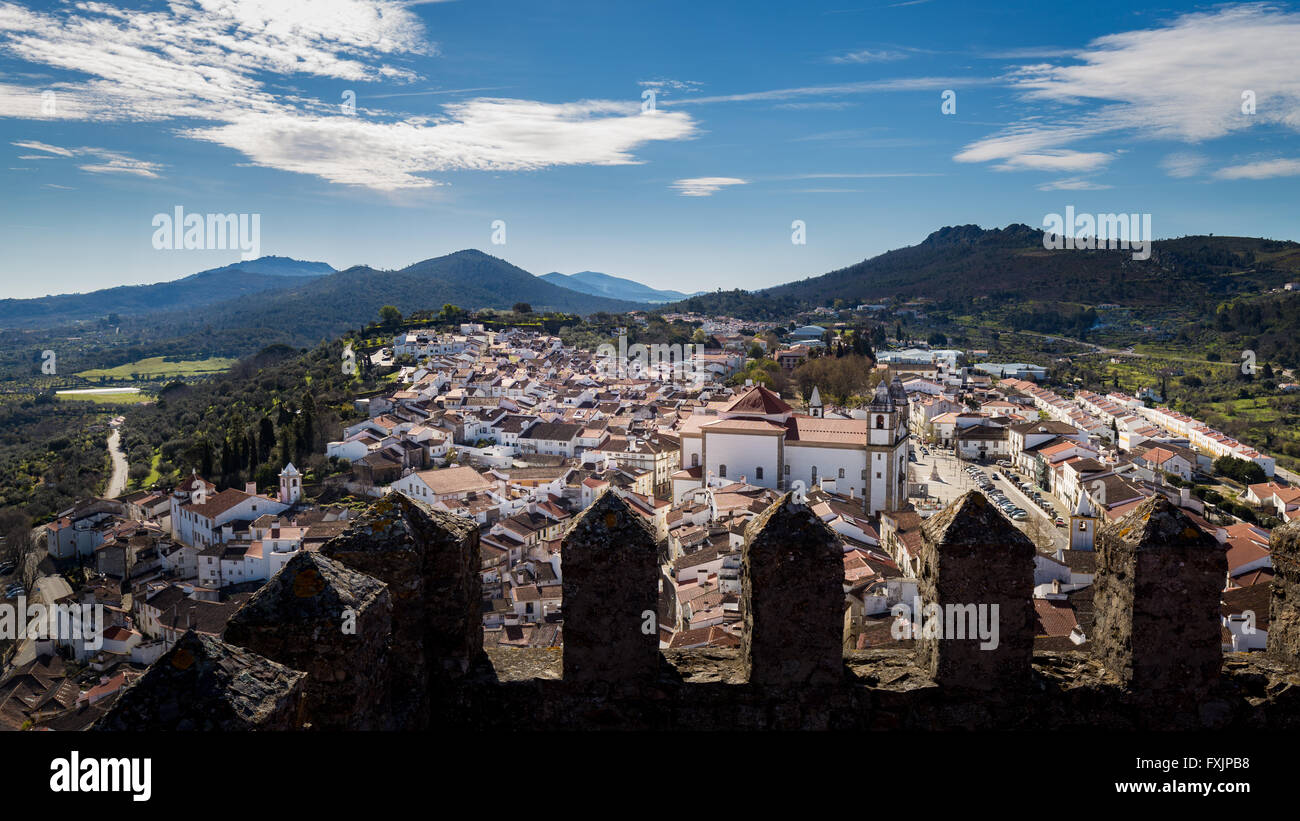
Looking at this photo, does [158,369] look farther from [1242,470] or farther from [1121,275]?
[1121,275]

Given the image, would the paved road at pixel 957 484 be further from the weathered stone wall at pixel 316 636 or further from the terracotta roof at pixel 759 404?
the weathered stone wall at pixel 316 636

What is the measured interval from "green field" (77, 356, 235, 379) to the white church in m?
107

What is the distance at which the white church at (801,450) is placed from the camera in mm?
40031

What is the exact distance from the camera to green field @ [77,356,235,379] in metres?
123

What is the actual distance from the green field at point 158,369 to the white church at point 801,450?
350ft

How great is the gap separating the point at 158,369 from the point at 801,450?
124902 millimetres

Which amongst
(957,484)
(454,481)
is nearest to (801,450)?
(957,484)

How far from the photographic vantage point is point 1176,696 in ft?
17.7

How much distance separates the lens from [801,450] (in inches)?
1654

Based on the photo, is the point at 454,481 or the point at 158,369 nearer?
the point at 454,481

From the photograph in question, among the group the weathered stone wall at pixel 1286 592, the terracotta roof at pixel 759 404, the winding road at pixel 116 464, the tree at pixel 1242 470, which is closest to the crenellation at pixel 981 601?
the weathered stone wall at pixel 1286 592
